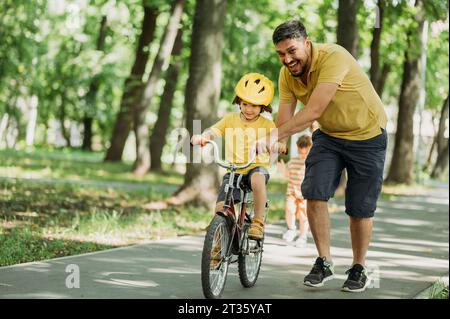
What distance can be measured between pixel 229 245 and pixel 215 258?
244mm

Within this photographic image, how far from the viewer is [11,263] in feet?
24.0

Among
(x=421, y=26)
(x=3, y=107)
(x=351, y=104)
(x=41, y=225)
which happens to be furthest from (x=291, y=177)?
(x=3, y=107)

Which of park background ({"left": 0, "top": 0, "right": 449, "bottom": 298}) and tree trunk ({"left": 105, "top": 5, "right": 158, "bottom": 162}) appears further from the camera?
tree trunk ({"left": 105, "top": 5, "right": 158, "bottom": 162})

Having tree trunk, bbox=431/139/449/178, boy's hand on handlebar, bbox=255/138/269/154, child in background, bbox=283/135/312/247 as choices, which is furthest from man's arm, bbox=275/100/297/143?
tree trunk, bbox=431/139/449/178

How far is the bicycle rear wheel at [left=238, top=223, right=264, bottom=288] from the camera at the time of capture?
654cm

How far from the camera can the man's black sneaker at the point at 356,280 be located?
6684mm

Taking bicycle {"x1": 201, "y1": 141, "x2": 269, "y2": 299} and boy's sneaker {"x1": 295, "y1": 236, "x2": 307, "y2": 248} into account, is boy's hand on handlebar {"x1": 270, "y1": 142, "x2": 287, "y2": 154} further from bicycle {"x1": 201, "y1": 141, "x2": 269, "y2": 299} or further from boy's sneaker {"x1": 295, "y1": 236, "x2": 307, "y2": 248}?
boy's sneaker {"x1": 295, "y1": 236, "x2": 307, "y2": 248}

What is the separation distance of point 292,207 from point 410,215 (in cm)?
564

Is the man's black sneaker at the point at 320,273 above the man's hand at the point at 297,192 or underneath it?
underneath

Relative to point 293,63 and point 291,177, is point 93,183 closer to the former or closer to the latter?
point 291,177

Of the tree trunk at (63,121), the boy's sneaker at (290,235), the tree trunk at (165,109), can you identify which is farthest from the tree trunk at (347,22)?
the tree trunk at (63,121)

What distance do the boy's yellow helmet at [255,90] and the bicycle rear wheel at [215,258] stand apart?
96 centimetres

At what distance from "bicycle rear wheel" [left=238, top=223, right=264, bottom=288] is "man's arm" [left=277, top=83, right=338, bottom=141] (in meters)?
1.01

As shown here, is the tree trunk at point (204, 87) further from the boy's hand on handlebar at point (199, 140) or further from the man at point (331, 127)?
the boy's hand on handlebar at point (199, 140)
